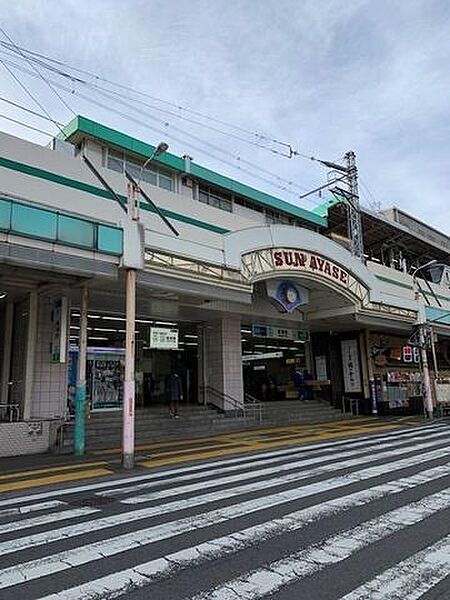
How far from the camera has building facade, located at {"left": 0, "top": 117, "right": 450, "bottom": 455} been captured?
12.2 meters

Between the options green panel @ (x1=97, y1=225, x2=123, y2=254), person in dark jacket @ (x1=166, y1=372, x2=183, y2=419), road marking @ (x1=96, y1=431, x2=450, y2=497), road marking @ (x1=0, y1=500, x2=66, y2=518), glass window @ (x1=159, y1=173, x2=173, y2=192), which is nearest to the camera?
road marking @ (x1=0, y1=500, x2=66, y2=518)

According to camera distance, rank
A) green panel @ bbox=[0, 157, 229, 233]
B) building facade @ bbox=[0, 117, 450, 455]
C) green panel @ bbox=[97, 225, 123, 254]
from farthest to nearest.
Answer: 1. green panel @ bbox=[0, 157, 229, 233]
2. building facade @ bbox=[0, 117, 450, 455]
3. green panel @ bbox=[97, 225, 123, 254]

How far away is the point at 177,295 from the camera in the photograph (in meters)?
15.0

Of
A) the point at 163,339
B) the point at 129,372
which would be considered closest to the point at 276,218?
the point at 163,339

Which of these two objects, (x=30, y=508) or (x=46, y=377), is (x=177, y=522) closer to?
(x=30, y=508)

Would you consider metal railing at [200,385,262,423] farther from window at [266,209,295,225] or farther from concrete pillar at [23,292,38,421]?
window at [266,209,295,225]

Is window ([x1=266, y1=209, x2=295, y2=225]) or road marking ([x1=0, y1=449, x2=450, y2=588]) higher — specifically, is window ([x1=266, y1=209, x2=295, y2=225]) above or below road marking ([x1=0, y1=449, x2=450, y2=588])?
above

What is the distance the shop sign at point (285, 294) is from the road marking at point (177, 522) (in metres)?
9.30

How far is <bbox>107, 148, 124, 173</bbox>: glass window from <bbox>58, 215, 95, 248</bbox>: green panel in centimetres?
894

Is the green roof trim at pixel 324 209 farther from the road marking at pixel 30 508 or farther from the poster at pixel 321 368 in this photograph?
the road marking at pixel 30 508

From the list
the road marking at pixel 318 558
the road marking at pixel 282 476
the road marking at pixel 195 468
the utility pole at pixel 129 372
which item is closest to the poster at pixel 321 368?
the road marking at pixel 195 468

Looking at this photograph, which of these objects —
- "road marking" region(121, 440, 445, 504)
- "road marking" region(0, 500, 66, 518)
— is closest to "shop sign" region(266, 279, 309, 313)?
"road marking" region(121, 440, 445, 504)

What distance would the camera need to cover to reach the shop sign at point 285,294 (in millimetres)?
17855

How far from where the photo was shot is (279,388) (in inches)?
1056
